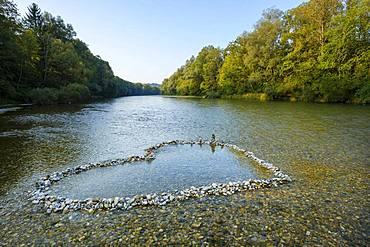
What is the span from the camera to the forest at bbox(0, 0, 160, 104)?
37.4m

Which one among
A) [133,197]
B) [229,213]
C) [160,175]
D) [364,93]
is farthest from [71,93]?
[364,93]

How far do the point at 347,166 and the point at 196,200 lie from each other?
22.4 feet

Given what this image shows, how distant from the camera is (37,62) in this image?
168ft

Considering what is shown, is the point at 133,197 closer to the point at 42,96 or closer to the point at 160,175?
the point at 160,175

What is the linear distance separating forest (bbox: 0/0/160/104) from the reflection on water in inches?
1453

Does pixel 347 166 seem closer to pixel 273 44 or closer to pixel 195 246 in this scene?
pixel 195 246

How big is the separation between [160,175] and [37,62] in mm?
57193

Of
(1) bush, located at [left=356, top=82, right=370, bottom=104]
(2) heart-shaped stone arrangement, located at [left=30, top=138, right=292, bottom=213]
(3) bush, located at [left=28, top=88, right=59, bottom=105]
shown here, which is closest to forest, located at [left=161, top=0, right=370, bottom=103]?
(1) bush, located at [left=356, top=82, right=370, bottom=104]

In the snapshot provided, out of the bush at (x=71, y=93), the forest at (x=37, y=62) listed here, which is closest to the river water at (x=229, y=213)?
the forest at (x=37, y=62)

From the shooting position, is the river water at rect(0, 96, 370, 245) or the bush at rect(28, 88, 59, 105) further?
the bush at rect(28, 88, 59, 105)

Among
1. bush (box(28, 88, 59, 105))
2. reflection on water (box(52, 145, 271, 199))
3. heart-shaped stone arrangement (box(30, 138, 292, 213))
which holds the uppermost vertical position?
bush (box(28, 88, 59, 105))

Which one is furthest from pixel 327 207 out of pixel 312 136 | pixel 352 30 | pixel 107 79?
pixel 107 79

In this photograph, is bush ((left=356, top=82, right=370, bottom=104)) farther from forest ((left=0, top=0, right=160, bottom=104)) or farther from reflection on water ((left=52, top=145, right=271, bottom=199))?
forest ((left=0, top=0, right=160, bottom=104))

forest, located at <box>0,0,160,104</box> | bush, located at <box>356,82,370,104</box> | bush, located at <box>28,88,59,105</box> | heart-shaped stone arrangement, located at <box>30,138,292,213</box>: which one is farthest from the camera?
bush, located at <box>28,88,59,105</box>
